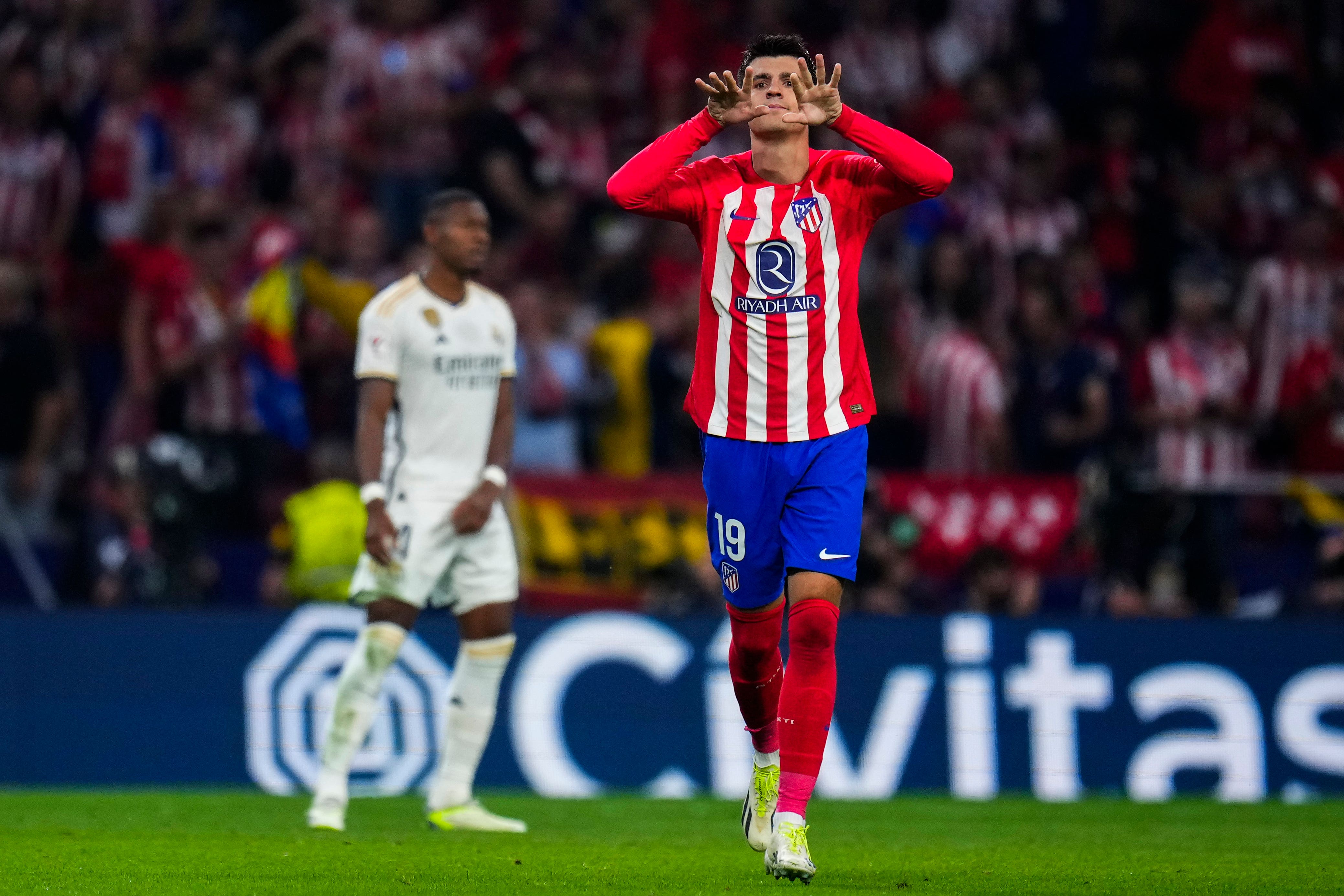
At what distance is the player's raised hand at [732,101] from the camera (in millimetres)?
6402

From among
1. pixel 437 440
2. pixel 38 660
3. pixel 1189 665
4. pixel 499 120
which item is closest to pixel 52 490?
pixel 38 660

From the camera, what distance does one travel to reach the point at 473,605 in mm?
8406

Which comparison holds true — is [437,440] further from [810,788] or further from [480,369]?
[810,788]

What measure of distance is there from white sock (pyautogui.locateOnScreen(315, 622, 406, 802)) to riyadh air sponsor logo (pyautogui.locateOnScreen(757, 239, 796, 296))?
266 centimetres

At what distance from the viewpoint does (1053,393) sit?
13609mm

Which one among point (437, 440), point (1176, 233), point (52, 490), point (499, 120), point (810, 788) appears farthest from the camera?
point (1176, 233)

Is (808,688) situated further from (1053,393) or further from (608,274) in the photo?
(608,274)

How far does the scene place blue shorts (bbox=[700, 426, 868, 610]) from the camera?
6355 mm

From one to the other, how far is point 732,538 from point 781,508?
0.72 ft

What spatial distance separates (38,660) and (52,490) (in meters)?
2.14

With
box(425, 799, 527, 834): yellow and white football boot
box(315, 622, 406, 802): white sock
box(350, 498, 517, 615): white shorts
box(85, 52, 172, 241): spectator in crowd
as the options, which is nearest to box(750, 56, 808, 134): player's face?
box(350, 498, 517, 615): white shorts

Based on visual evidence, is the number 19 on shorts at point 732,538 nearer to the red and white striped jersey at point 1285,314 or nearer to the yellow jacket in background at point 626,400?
the yellow jacket in background at point 626,400

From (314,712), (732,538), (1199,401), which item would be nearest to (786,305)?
(732,538)

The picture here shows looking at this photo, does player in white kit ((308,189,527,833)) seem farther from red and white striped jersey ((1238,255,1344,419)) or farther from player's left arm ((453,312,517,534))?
red and white striped jersey ((1238,255,1344,419))
